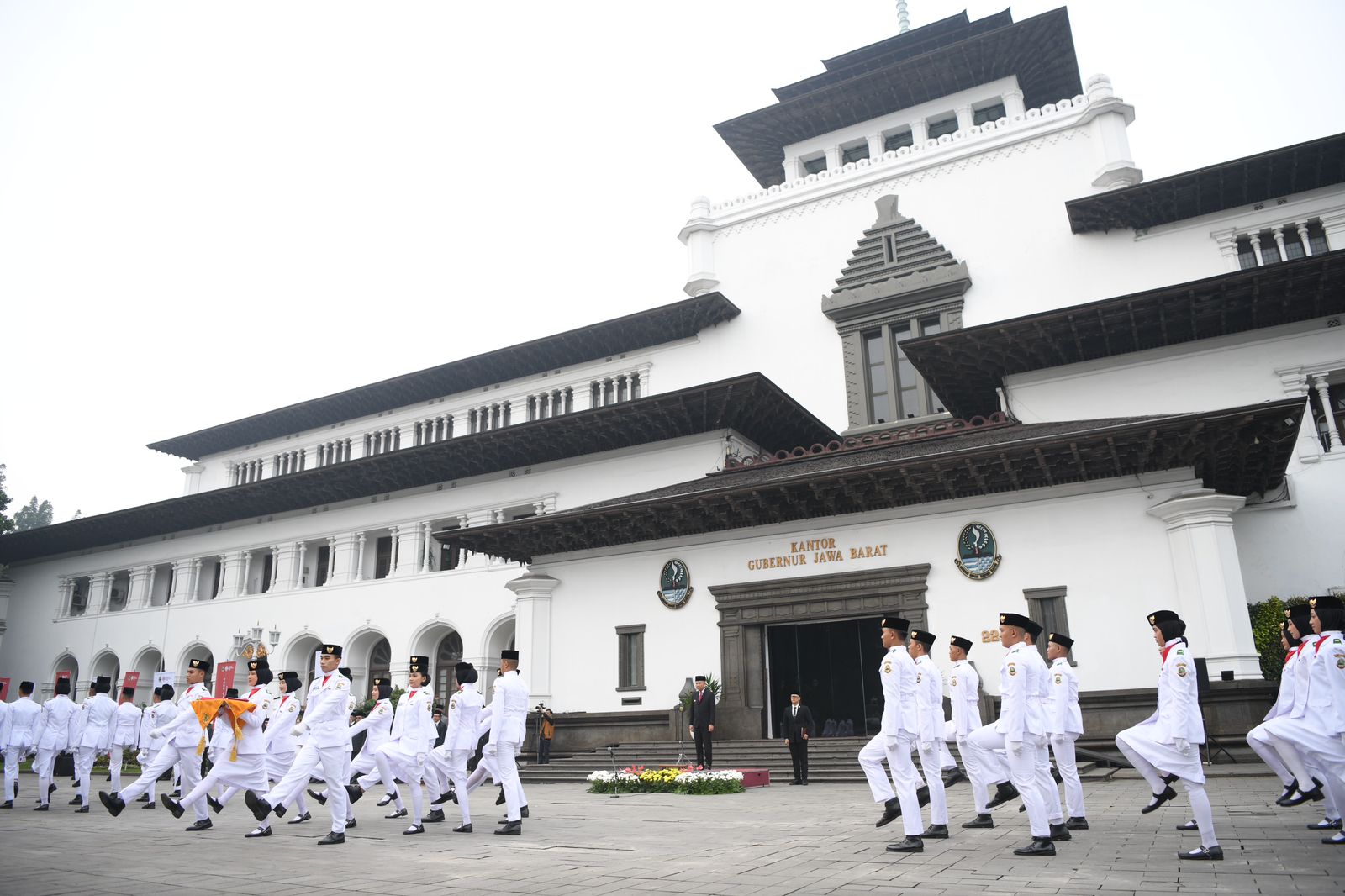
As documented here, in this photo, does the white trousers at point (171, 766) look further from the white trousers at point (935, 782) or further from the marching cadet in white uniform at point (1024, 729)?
the marching cadet in white uniform at point (1024, 729)

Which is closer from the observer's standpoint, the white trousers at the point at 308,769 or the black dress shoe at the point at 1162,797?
the black dress shoe at the point at 1162,797

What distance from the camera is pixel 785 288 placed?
29.4 meters

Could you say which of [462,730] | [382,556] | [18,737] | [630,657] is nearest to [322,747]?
[462,730]

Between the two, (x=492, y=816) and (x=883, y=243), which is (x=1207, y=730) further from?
(x=883, y=243)

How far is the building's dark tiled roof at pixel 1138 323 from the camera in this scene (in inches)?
755

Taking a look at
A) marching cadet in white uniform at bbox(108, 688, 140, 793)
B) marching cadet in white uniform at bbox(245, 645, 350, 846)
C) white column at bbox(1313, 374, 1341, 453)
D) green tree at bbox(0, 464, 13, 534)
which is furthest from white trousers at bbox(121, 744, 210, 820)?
green tree at bbox(0, 464, 13, 534)

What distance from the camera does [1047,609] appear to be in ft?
55.3

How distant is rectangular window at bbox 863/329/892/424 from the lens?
2672 centimetres

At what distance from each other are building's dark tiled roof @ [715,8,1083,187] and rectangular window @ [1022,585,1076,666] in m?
19.9

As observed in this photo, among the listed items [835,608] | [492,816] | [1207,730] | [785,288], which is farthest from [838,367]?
[492,816]

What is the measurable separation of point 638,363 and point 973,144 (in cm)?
1245

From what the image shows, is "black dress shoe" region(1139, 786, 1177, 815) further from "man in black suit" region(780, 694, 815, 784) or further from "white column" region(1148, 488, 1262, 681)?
"man in black suit" region(780, 694, 815, 784)

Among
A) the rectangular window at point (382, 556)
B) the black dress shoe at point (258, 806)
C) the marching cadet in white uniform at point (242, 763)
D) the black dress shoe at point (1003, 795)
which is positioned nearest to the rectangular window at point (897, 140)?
the rectangular window at point (382, 556)

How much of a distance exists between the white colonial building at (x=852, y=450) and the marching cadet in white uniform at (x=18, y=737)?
30.8 ft
